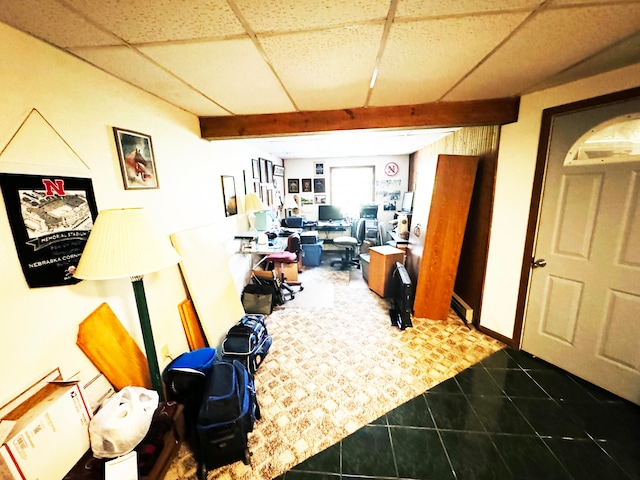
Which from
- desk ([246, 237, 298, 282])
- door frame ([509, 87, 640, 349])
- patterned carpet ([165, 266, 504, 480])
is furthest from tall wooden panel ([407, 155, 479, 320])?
desk ([246, 237, 298, 282])

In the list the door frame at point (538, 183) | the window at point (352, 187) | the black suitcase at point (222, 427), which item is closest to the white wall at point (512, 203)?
the door frame at point (538, 183)

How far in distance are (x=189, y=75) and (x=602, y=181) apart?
3.04 meters

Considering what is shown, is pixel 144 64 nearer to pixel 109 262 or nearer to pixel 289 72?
→ pixel 289 72

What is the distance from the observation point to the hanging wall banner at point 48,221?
A: 1036 millimetres

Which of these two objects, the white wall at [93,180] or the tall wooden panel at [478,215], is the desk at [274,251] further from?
the tall wooden panel at [478,215]

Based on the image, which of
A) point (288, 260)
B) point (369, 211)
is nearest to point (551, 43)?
point (288, 260)

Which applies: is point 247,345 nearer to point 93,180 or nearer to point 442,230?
point 93,180

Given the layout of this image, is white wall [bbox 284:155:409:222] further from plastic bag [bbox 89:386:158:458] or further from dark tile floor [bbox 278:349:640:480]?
plastic bag [bbox 89:386:158:458]

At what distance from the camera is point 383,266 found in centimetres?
356

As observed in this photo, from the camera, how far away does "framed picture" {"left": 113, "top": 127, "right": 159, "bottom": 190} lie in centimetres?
153

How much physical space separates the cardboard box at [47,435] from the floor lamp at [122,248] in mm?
591

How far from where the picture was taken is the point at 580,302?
195 centimetres

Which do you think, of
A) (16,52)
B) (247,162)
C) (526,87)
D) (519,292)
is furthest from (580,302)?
(247,162)

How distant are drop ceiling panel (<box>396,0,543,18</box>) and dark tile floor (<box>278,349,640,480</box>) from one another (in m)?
2.37
